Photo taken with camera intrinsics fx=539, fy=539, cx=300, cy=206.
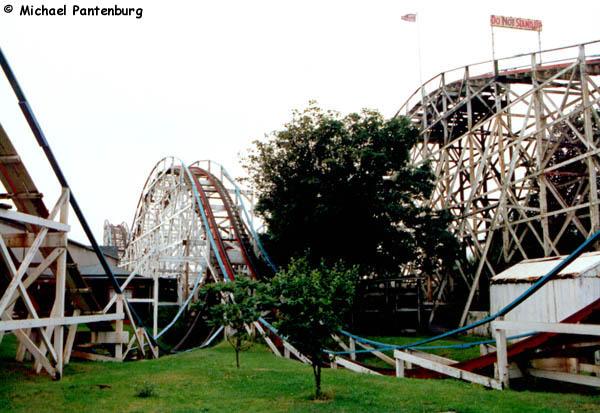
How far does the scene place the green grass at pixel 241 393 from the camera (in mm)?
8516

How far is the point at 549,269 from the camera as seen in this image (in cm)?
1755

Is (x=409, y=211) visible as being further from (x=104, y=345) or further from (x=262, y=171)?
(x=104, y=345)

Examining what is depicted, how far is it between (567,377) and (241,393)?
5990mm

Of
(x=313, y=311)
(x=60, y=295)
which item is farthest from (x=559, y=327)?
(x=60, y=295)

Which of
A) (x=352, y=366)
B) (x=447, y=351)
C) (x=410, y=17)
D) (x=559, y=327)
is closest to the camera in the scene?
(x=559, y=327)

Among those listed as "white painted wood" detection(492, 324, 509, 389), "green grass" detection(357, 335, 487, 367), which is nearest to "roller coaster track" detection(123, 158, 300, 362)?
"green grass" detection(357, 335, 487, 367)

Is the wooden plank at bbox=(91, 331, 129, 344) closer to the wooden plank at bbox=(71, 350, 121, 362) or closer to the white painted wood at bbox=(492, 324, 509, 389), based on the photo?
the wooden plank at bbox=(71, 350, 121, 362)

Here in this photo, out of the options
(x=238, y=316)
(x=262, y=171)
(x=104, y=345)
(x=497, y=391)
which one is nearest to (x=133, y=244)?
(x=262, y=171)

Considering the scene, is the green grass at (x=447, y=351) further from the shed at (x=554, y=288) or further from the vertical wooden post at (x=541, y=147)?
the vertical wooden post at (x=541, y=147)

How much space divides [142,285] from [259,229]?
8.41 m

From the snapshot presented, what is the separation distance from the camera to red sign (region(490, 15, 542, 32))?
79.4ft

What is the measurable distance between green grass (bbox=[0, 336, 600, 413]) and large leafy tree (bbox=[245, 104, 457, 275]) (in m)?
8.57

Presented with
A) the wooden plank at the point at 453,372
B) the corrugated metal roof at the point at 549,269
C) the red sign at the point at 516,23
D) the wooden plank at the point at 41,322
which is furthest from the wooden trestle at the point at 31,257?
the red sign at the point at 516,23

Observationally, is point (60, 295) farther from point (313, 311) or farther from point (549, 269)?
point (549, 269)
